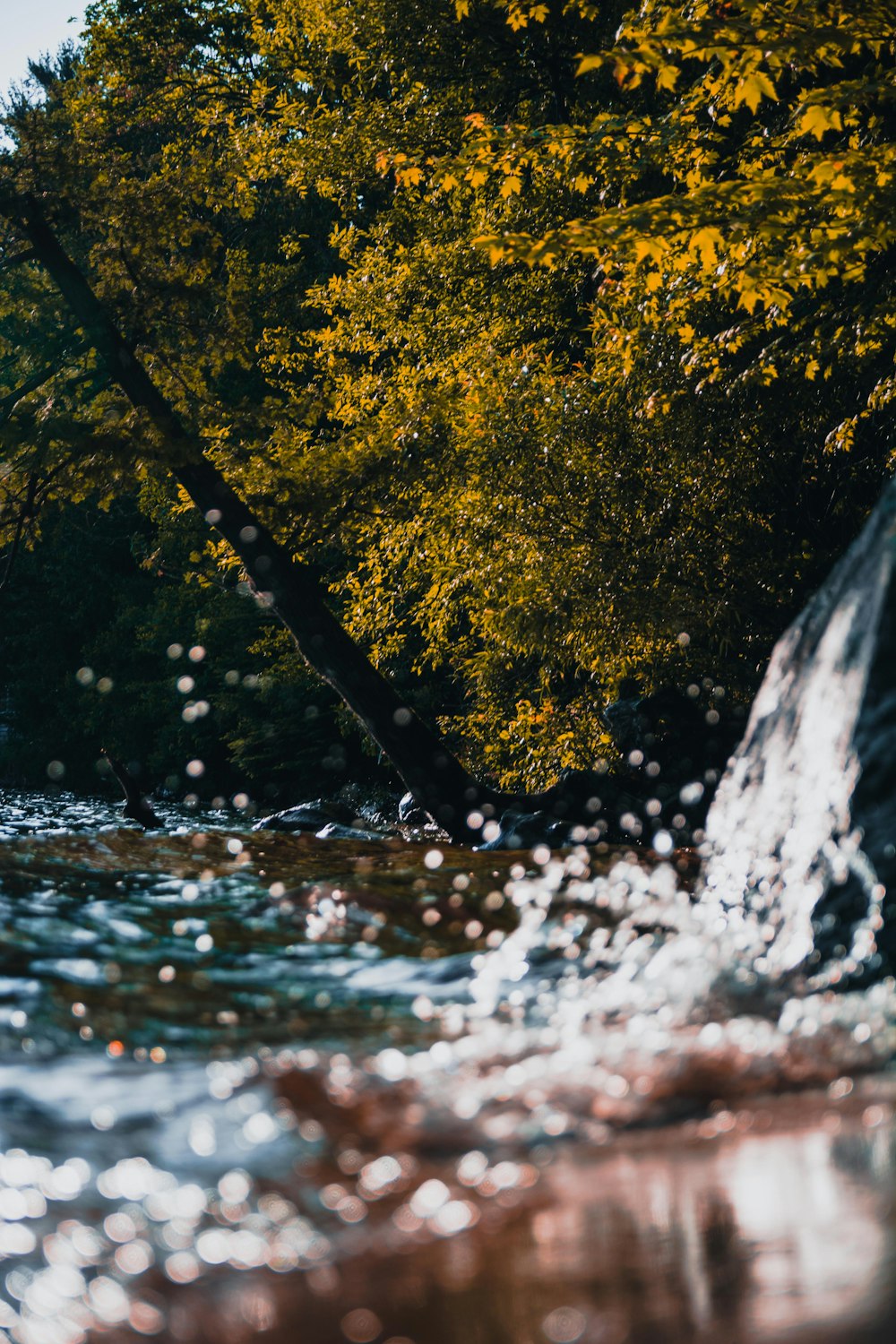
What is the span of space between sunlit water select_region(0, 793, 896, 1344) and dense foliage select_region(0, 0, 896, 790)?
5760 mm

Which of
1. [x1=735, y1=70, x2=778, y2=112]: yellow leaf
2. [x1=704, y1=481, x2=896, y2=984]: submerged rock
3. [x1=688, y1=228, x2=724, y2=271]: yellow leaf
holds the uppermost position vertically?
[x1=735, y1=70, x2=778, y2=112]: yellow leaf

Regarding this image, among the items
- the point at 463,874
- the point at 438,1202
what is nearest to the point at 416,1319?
the point at 438,1202

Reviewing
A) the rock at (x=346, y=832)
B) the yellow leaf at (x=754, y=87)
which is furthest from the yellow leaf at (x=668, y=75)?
the rock at (x=346, y=832)

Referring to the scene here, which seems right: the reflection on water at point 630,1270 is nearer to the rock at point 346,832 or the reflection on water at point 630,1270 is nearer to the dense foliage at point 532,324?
the dense foliage at point 532,324

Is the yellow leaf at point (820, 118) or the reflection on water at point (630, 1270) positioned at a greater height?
the yellow leaf at point (820, 118)

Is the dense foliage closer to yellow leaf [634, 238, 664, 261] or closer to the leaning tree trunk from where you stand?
yellow leaf [634, 238, 664, 261]

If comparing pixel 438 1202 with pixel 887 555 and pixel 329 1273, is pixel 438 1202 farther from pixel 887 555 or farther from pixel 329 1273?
pixel 887 555

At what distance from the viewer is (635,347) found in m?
13.0

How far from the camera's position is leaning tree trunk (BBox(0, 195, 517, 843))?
12727 mm

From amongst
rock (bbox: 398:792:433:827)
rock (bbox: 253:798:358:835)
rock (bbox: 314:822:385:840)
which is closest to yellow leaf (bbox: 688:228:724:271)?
rock (bbox: 314:822:385:840)

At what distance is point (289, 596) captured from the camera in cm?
1307

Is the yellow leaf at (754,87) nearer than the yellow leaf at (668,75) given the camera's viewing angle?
Yes

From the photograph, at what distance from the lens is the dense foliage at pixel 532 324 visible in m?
9.70

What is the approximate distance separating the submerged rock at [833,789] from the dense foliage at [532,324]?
4550mm
